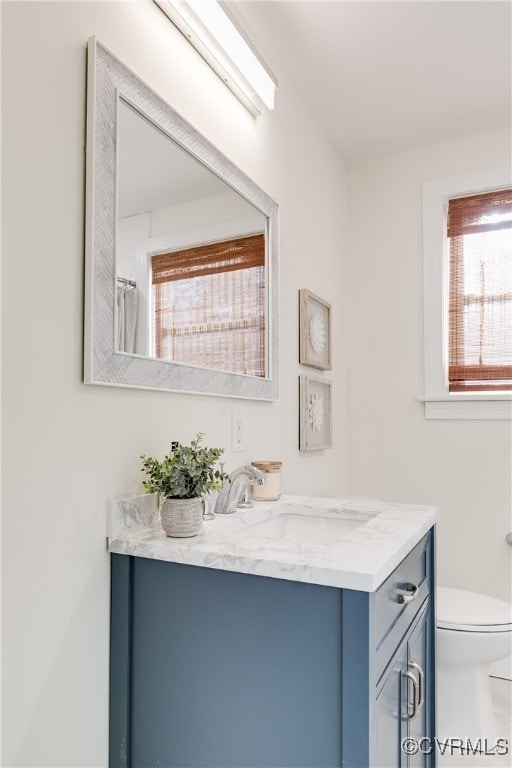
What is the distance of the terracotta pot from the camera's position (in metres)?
1.12

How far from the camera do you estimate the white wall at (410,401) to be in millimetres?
2463

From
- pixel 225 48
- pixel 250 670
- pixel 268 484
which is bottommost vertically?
pixel 250 670

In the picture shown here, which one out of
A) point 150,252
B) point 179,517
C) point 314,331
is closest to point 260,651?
point 179,517

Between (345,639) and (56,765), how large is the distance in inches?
23.0

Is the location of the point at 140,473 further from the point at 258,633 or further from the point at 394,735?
the point at 394,735

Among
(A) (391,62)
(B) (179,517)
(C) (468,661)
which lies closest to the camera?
(B) (179,517)

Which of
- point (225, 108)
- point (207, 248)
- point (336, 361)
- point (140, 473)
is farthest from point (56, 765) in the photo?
point (336, 361)

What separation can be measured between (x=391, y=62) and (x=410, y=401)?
4.74ft

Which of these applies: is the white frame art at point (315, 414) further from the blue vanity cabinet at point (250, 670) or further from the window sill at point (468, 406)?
the blue vanity cabinet at point (250, 670)

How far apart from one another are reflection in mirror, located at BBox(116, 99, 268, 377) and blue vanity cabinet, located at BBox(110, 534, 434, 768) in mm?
546

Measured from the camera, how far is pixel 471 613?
1818mm

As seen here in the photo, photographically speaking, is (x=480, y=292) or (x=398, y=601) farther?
(x=480, y=292)

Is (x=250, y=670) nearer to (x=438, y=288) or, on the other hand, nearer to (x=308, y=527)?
(x=308, y=527)

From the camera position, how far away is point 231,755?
0.99m
